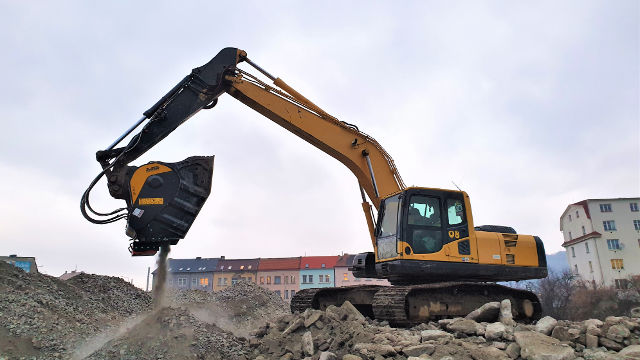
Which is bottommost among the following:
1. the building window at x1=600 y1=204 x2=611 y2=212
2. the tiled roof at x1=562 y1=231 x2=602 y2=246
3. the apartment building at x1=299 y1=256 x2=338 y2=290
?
the apartment building at x1=299 y1=256 x2=338 y2=290

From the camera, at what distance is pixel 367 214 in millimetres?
9523

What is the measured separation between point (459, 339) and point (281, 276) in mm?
57439

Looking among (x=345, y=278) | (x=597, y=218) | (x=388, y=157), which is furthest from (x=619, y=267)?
(x=388, y=157)

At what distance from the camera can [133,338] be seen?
7.12 meters

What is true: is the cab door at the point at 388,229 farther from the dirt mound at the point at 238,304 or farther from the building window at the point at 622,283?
the building window at the point at 622,283

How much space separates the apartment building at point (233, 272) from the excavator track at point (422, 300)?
5497 cm

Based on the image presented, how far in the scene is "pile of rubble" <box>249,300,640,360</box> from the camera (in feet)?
17.8

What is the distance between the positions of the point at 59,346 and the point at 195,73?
19.2ft

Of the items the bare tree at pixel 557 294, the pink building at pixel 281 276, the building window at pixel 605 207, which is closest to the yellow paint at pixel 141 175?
the bare tree at pixel 557 294

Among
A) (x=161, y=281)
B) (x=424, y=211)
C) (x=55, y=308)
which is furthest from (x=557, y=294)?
(x=55, y=308)

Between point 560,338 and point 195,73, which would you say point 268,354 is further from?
point 195,73

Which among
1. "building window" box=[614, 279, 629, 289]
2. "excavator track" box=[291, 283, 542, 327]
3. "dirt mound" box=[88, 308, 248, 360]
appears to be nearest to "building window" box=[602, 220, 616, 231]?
"building window" box=[614, 279, 629, 289]

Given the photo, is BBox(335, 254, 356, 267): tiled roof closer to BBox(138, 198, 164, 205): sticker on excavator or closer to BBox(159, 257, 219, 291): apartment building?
BBox(159, 257, 219, 291): apartment building

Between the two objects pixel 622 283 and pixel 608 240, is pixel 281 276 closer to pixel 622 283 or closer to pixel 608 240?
pixel 608 240
